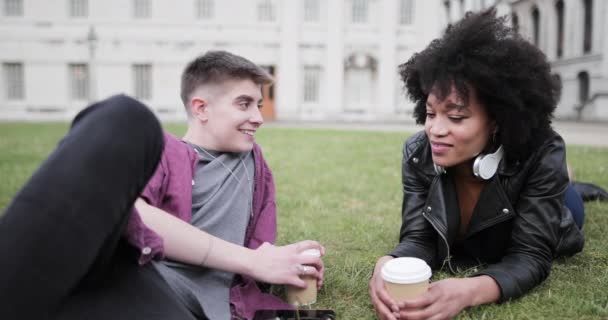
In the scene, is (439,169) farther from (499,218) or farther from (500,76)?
(500,76)

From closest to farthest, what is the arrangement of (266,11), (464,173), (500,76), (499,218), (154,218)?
1. (154,218)
2. (500,76)
3. (499,218)
4. (464,173)
5. (266,11)

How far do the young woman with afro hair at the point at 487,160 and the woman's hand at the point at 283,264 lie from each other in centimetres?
30

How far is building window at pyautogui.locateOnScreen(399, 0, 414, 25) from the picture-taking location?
98.7ft

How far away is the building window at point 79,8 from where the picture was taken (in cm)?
2862

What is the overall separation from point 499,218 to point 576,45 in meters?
27.3

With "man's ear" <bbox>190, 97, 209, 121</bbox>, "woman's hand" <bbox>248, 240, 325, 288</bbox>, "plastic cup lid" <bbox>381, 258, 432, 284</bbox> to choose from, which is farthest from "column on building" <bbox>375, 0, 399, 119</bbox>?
"plastic cup lid" <bbox>381, 258, 432, 284</bbox>


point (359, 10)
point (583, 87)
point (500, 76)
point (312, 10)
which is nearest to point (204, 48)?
point (312, 10)

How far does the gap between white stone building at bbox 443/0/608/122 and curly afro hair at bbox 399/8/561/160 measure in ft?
71.7

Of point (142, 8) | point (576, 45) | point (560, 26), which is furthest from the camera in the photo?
point (142, 8)

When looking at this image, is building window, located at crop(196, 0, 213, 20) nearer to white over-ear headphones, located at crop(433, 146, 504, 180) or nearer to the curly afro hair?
the curly afro hair

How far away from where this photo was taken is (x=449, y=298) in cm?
221

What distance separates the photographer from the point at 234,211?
2479mm

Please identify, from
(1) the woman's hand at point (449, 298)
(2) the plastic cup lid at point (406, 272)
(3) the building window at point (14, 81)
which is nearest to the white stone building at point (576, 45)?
(1) the woman's hand at point (449, 298)

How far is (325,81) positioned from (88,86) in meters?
12.5
